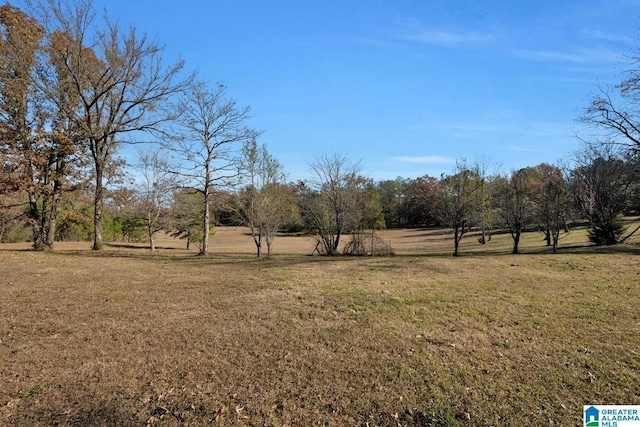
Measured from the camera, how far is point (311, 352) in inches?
175

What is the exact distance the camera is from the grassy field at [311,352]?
10.5ft

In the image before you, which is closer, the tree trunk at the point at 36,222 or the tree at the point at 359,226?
the tree trunk at the point at 36,222

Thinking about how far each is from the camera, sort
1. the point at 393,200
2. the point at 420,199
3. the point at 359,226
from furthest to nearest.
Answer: the point at 393,200
the point at 420,199
the point at 359,226

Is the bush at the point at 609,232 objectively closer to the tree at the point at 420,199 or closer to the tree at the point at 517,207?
the tree at the point at 517,207

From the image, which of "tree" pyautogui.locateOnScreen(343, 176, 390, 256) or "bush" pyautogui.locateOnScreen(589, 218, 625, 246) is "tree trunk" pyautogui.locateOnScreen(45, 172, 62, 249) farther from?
"bush" pyautogui.locateOnScreen(589, 218, 625, 246)

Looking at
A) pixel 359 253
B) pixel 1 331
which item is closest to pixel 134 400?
pixel 1 331

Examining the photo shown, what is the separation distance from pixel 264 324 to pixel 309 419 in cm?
259

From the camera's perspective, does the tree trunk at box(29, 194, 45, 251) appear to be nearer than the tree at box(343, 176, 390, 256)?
Yes

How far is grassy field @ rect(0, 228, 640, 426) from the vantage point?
3.21m

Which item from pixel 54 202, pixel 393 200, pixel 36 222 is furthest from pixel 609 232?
pixel 393 200

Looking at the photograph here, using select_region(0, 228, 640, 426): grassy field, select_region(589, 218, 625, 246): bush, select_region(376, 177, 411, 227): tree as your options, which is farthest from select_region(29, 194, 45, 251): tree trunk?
select_region(376, 177, 411, 227): tree

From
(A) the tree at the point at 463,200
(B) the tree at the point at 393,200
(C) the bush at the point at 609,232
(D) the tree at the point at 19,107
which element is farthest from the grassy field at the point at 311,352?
(B) the tree at the point at 393,200

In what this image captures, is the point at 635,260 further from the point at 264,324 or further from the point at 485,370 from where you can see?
the point at 264,324

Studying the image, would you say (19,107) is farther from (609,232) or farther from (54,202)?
(609,232)
